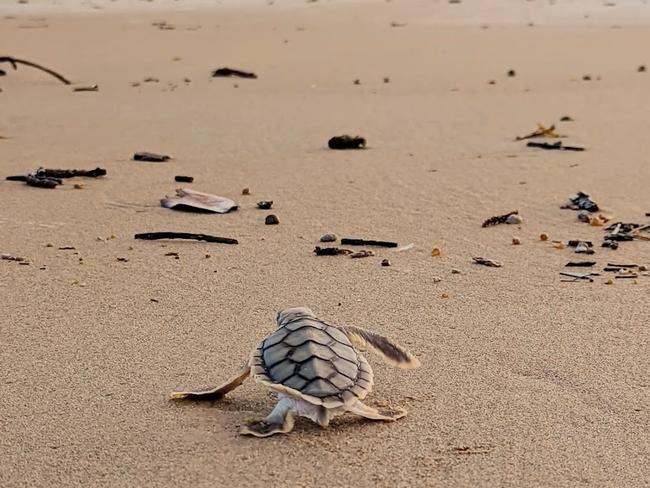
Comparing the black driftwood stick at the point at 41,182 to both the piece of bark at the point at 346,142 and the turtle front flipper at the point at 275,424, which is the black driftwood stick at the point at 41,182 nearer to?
the piece of bark at the point at 346,142

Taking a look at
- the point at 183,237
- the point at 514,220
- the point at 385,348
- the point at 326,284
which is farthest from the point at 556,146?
the point at 385,348

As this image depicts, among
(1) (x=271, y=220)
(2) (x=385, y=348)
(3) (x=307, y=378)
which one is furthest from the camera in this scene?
(1) (x=271, y=220)

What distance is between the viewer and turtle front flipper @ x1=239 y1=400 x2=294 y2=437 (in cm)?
312

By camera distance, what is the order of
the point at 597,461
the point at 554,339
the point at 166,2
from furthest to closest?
the point at 166,2 < the point at 554,339 < the point at 597,461

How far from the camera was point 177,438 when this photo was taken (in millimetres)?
3158

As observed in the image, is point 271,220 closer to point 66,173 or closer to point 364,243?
point 364,243

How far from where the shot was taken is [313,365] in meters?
3.14

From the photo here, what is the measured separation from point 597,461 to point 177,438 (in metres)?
1.13

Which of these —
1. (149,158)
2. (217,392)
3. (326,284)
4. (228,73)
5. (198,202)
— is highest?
(217,392)

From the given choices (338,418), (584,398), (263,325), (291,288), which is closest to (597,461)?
(584,398)

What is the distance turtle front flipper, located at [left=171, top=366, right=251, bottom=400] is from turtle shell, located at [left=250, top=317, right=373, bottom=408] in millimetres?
72

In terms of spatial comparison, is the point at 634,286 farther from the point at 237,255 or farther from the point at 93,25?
the point at 93,25

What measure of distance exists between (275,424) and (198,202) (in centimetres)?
280

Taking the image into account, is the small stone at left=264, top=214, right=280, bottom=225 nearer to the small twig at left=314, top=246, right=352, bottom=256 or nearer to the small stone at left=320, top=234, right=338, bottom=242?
the small stone at left=320, top=234, right=338, bottom=242
